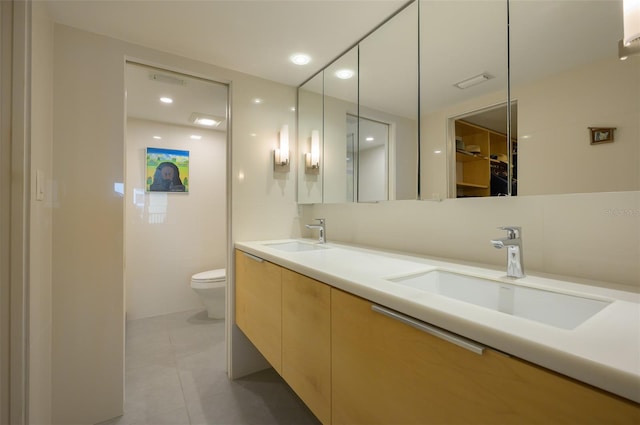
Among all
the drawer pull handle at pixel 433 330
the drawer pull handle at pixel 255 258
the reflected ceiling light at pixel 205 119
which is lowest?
the drawer pull handle at pixel 433 330

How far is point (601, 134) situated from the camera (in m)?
0.82

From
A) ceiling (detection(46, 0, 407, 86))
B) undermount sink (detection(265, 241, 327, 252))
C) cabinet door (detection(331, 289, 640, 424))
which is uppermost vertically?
ceiling (detection(46, 0, 407, 86))

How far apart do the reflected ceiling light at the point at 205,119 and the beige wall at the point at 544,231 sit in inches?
85.0

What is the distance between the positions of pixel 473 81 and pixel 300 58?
3.64 ft

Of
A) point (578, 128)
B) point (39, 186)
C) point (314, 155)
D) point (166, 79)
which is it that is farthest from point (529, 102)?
point (166, 79)

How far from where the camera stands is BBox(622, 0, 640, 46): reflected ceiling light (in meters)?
0.72

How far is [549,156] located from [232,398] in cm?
202

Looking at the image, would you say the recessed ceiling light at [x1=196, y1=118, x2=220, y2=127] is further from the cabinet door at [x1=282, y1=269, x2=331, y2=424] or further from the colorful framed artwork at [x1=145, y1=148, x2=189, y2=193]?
the cabinet door at [x1=282, y1=269, x2=331, y2=424]

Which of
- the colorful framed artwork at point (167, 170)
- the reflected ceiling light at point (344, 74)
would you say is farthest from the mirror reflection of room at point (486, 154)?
the colorful framed artwork at point (167, 170)

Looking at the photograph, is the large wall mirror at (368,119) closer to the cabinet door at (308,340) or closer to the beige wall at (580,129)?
the beige wall at (580,129)

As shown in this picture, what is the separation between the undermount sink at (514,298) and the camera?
79 centimetres

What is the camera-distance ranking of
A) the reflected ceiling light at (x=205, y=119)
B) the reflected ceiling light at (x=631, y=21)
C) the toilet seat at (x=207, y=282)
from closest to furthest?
the reflected ceiling light at (x=631, y=21) < the toilet seat at (x=207, y=282) < the reflected ceiling light at (x=205, y=119)

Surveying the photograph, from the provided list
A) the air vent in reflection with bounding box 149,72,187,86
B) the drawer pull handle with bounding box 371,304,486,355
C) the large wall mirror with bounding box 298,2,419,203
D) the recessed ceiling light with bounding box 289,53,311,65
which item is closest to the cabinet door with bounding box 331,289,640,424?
the drawer pull handle with bounding box 371,304,486,355

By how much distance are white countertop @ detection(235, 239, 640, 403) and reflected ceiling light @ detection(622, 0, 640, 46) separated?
702mm
